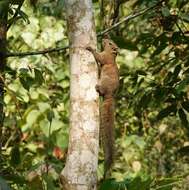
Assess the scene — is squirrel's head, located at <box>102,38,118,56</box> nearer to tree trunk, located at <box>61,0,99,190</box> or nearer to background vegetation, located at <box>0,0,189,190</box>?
background vegetation, located at <box>0,0,189,190</box>

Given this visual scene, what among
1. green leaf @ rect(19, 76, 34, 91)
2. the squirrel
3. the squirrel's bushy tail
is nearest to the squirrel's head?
the squirrel

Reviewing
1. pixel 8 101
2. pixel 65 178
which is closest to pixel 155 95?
pixel 65 178

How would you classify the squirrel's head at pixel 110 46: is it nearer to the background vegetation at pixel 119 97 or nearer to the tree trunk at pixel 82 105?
the background vegetation at pixel 119 97

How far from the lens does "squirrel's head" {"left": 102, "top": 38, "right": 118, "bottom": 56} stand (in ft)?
9.49

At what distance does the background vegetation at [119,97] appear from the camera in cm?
304

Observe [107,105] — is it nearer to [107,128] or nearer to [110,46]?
[107,128]

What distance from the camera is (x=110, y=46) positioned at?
293 cm

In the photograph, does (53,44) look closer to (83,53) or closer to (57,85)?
(57,85)

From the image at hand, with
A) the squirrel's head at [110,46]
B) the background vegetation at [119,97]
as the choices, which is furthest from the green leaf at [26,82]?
the squirrel's head at [110,46]

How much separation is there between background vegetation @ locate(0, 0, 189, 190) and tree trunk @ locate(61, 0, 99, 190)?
0.19 metres

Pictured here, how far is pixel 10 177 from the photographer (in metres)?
2.64

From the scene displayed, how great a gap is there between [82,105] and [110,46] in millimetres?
623

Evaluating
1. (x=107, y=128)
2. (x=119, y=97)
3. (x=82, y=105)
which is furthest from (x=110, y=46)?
(x=119, y=97)

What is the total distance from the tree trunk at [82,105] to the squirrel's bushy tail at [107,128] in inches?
11.6
